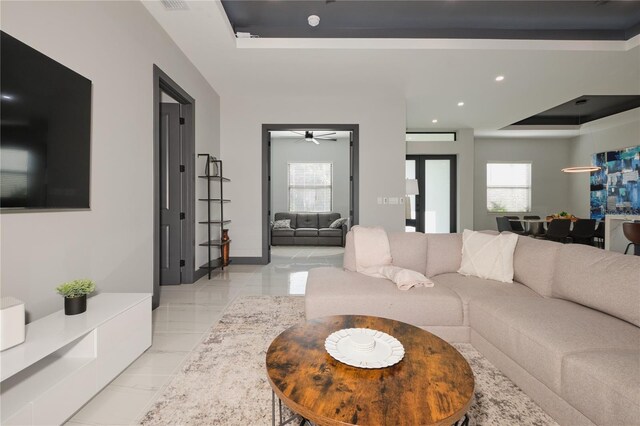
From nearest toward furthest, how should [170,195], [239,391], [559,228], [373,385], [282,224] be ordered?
[373,385] → [239,391] → [170,195] → [559,228] → [282,224]

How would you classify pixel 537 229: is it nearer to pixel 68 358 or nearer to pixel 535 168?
pixel 535 168

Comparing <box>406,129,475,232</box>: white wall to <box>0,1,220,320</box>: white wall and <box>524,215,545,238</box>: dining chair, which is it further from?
<box>0,1,220,320</box>: white wall

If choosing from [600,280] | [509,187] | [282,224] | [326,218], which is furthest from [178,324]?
[509,187]

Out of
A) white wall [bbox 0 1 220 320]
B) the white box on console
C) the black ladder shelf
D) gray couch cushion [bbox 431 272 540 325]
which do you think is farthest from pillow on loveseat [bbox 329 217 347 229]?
the white box on console

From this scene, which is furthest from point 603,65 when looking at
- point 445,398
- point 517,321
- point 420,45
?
point 445,398

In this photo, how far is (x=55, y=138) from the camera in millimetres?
1768

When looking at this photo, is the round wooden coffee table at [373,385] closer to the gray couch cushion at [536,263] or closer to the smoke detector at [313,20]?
the gray couch cushion at [536,263]

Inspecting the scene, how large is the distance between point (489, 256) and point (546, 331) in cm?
109

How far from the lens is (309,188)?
8562 mm

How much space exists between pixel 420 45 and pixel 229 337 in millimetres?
3863

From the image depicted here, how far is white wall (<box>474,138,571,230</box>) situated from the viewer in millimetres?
8430

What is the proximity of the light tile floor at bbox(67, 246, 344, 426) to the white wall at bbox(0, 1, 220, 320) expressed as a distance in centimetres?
53

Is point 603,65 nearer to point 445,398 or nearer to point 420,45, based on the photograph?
point 420,45

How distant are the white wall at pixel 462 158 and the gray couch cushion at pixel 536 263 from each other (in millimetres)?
5064
